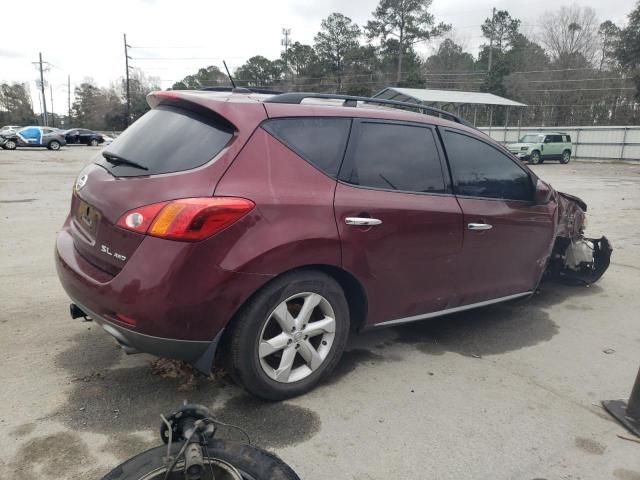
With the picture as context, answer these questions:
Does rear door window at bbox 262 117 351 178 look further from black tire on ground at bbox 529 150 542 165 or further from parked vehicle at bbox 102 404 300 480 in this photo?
black tire on ground at bbox 529 150 542 165

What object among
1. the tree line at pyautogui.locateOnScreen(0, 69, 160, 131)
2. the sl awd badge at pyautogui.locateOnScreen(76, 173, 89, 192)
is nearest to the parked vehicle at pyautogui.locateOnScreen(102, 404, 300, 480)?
the sl awd badge at pyautogui.locateOnScreen(76, 173, 89, 192)

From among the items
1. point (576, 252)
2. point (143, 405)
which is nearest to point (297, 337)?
point (143, 405)

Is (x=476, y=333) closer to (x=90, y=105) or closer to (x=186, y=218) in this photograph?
(x=186, y=218)

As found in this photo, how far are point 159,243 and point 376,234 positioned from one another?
Result: 125cm

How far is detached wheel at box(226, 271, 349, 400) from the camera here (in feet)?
8.71

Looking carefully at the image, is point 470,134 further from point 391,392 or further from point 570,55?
point 570,55

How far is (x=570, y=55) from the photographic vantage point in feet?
166

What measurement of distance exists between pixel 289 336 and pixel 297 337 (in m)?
0.05

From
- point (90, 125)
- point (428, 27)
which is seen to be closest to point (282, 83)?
point (428, 27)

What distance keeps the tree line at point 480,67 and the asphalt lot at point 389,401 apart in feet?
147

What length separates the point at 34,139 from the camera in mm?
32094

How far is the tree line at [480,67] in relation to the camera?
153ft

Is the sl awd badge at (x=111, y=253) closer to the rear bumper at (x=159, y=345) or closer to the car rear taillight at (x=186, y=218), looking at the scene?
the car rear taillight at (x=186, y=218)

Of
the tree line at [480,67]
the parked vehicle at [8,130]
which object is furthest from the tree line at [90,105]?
the parked vehicle at [8,130]
